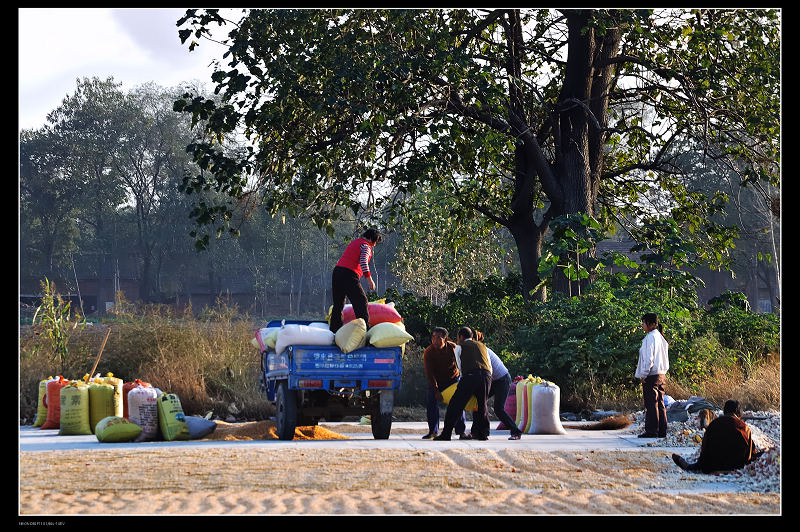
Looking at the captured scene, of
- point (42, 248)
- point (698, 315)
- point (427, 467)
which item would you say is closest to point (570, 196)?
point (698, 315)

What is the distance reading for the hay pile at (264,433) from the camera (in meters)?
14.0

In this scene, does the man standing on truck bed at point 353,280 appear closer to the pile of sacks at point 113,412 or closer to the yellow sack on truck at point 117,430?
the pile of sacks at point 113,412

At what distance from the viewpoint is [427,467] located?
1031cm

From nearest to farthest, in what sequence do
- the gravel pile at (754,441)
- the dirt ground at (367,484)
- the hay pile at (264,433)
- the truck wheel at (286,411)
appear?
the dirt ground at (367,484) → the gravel pile at (754,441) → the truck wheel at (286,411) → the hay pile at (264,433)

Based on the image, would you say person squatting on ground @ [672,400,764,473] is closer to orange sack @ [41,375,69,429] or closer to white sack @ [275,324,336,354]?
white sack @ [275,324,336,354]

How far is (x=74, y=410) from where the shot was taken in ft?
47.0

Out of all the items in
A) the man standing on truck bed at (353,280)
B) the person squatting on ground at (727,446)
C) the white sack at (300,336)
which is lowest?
the person squatting on ground at (727,446)

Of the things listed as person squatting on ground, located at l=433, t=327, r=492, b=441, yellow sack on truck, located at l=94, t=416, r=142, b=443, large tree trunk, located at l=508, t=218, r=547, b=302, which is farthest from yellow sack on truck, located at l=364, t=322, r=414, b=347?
large tree trunk, located at l=508, t=218, r=547, b=302

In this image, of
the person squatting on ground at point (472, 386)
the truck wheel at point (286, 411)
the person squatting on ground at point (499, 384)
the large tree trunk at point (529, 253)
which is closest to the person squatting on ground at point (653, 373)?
the person squatting on ground at point (499, 384)

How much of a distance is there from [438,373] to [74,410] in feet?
17.4

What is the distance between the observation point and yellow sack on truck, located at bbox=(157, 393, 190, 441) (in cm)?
1335

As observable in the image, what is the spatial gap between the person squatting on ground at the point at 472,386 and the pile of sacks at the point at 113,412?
3.34 m
